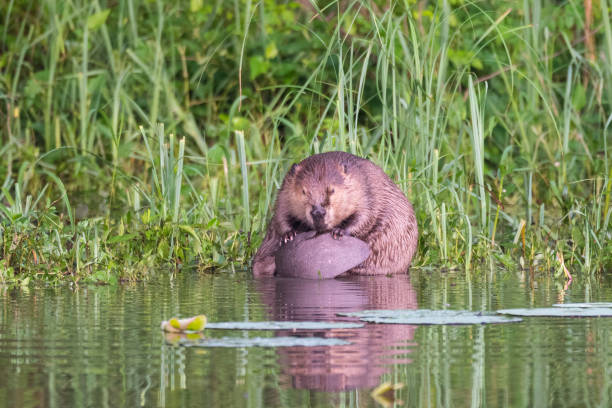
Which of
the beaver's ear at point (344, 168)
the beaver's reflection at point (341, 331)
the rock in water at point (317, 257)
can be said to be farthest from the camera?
the beaver's ear at point (344, 168)

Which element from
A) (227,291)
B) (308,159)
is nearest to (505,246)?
(308,159)

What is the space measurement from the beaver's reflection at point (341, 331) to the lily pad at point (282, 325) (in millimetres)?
51

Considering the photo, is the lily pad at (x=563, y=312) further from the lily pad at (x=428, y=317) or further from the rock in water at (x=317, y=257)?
the rock in water at (x=317, y=257)

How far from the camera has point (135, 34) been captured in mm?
11797

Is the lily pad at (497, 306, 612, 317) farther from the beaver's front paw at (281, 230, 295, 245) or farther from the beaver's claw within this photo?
the beaver's front paw at (281, 230, 295, 245)

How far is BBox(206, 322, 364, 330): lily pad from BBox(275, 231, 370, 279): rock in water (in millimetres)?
2263

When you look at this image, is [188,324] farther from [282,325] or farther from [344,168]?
[344,168]

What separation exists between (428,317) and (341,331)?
0.52m

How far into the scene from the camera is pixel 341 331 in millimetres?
4461

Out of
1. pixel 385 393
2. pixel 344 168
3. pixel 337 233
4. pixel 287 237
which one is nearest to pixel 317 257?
pixel 337 233

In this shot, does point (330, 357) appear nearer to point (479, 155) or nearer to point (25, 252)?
point (25, 252)

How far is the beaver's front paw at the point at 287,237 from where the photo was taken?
7214 mm

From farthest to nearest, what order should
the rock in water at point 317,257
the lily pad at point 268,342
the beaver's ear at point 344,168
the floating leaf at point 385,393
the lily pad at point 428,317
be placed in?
the beaver's ear at point 344,168 → the rock in water at point 317,257 → the lily pad at point 428,317 → the lily pad at point 268,342 → the floating leaf at point 385,393

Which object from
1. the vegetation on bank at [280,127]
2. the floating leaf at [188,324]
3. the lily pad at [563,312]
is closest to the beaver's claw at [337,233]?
the vegetation on bank at [280,127]
